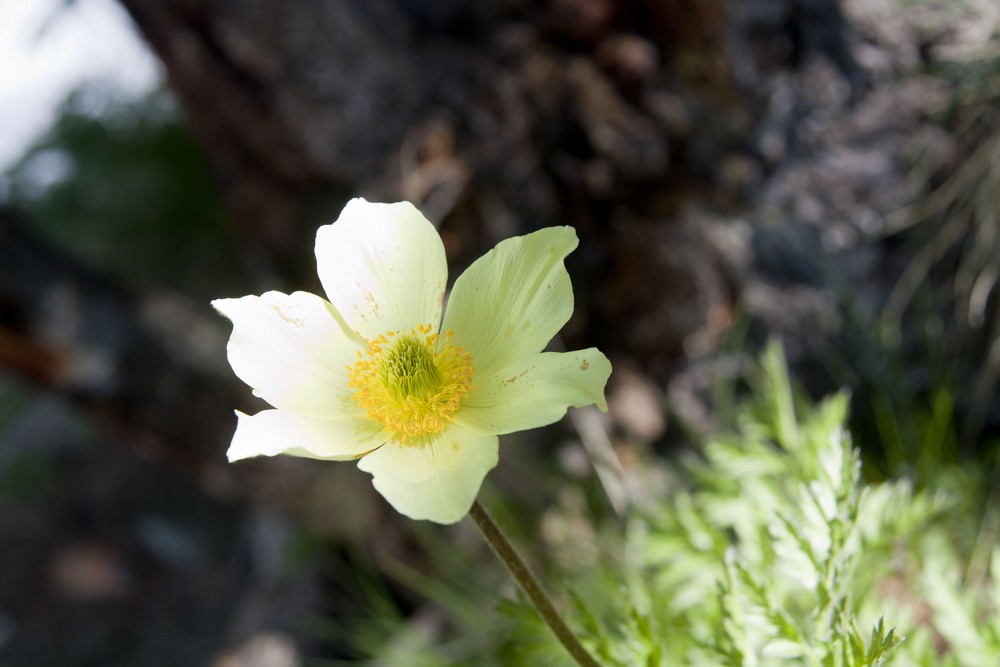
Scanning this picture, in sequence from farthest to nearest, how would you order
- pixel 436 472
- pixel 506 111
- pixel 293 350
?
pixel 506 111, pixel 293 350, pixel 436 472

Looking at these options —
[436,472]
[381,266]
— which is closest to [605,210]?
[381,266]

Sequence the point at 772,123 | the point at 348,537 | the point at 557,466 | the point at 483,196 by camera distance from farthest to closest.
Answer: the point at 348,537, the point at 557,466, the point at 483,196, the point at 772,123

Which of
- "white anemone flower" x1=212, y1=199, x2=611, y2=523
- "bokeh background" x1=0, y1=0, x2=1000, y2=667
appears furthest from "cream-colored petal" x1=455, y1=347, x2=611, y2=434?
"bokeh background" x1=0, y1=0, x2=1000, y2=667

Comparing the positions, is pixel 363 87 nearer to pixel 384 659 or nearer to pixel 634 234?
pixel 634 234

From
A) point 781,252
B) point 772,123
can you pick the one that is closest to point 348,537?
point 781,252

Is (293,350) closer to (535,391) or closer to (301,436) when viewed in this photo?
(301,436)

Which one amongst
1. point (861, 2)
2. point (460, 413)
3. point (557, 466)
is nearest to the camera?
point (460, 413)
